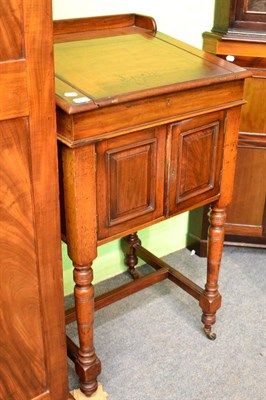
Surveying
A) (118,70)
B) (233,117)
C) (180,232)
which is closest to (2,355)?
(118,70)

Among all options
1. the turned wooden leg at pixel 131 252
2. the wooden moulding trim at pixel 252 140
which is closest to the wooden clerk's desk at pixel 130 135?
the turned wooden leg at pixel 131 252

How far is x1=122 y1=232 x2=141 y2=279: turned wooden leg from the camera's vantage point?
2.67m

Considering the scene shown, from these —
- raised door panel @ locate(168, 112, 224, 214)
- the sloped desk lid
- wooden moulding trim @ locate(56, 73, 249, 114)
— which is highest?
the sloped desk lid

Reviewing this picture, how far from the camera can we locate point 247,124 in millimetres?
2658

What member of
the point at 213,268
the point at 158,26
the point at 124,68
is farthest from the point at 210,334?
the point at 158,26

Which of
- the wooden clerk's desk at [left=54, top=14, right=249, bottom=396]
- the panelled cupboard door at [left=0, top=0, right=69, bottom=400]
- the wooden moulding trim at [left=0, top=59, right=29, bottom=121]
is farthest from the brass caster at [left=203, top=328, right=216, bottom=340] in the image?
the wooden moulding trim at [left=0, top=59, right=29, bottom=121]

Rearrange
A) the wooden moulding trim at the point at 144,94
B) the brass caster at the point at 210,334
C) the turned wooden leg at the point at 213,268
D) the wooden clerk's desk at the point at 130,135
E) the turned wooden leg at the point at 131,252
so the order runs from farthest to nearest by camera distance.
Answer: the turned wooden leg at the point at 131,252, the brass caster at the point at 210,334, the turned wooden leg at the point at 213,268, the wooden clerk's desk at the point at 130,135, the wooden moulding trim at the point at 144,94

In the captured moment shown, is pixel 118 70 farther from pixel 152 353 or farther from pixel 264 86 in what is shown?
pixel 152 353

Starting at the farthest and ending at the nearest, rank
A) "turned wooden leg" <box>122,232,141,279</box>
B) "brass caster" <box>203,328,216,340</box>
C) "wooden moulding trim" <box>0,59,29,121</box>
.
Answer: "turned wooden leg" <box>122,232,141,279</box> < "brass caster" <box>203,328,216,340</box> < "wooden moulding trim" <box>0,59,29,121</box>

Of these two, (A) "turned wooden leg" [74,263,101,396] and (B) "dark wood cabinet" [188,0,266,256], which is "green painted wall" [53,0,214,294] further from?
(A) "turned wooden leg" [74,263,101,396]

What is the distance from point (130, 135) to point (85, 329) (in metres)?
0.71

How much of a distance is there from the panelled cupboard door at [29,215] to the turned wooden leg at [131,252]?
36.1 inches

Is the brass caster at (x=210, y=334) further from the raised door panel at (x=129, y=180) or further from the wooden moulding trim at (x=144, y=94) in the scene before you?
the wooden moulding trim at (x=144, y=94)

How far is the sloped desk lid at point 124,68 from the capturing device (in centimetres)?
158
